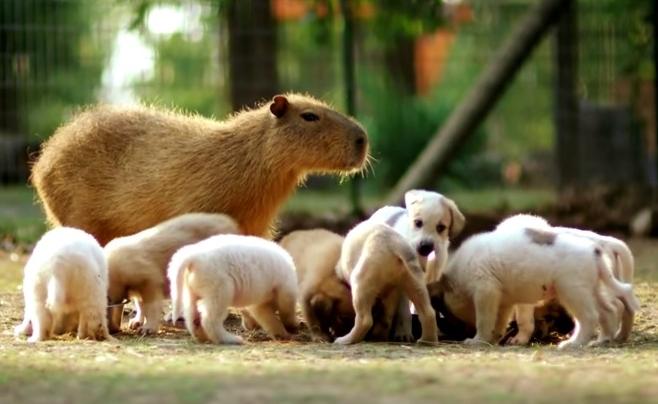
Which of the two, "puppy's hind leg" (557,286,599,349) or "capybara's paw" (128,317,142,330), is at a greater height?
"puppy's hind leg" (557,286,599,349)

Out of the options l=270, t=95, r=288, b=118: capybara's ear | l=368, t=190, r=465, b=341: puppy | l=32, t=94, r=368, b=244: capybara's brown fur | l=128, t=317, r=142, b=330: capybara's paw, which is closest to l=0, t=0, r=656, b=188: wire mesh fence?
l=32, t=94, r=368, b=244: capybara's brown fur

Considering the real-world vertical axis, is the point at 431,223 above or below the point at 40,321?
above

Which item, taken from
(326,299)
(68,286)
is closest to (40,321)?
(68,286)

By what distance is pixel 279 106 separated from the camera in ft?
32.2

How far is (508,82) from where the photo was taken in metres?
14.5

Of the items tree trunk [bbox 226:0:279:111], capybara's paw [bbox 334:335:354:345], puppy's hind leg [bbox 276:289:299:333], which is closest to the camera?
→ capybara's paw [bbox 334:335:354:345]

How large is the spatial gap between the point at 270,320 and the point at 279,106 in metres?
2.11

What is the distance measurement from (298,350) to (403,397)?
1724 mm

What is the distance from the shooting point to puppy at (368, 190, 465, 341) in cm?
801

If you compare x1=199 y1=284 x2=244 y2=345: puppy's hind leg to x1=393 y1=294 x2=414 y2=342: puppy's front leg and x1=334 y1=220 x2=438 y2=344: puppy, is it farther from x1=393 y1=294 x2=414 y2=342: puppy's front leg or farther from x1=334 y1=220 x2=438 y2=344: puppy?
x1=393 y1=294 x2=414 y2=342: puppy's front leg

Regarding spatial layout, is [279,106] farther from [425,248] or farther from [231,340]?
[231,340]

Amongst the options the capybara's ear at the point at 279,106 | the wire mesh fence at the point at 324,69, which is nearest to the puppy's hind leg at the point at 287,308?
the capybara's ear at the point at 279,106

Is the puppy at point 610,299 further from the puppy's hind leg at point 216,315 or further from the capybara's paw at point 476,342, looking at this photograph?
the puppy's hind leg at point 216,315

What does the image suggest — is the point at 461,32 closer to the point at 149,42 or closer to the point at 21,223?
the point at 149,42
